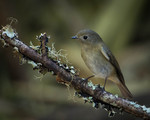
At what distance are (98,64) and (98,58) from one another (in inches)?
3.1

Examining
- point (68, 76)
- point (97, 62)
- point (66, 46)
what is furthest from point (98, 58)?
point (66, 46)

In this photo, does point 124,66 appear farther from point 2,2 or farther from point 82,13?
point 2,2

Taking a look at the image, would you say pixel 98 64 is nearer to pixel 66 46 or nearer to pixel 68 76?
pixel 68 76

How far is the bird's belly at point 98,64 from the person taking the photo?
4.01 meters

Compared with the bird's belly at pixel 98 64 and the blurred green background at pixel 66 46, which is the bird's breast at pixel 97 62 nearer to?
the bird's belly at pixel 98 64

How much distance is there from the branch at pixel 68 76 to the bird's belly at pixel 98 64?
1.00 m

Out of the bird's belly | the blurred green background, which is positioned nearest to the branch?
the bird's belly

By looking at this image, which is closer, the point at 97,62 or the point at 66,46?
the point at 97,62

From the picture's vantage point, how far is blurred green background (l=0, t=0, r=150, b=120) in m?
5.67

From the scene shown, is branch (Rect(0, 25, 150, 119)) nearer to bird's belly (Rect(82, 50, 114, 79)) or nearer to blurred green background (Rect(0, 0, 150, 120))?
bird's belly (Rect(82, 50, 114, 79))

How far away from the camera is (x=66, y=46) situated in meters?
6.36

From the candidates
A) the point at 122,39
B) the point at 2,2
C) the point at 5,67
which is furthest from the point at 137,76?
the point at 2,2

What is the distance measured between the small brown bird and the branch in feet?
3.35

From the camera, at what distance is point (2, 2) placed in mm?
6379
